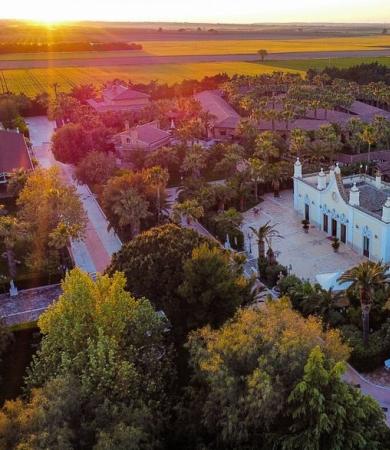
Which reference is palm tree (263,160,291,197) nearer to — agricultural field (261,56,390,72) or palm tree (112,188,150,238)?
palm tree (112,188,150,238)

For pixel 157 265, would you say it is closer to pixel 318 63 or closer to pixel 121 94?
pixel 121 94

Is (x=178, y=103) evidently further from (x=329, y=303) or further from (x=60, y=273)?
(x=329, y=303)

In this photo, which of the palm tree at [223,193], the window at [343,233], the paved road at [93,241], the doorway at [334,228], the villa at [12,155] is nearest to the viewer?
the paved road at [93,241]

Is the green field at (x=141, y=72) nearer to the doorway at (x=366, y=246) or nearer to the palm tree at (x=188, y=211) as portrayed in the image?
the palm tree at (x=188, y=211)

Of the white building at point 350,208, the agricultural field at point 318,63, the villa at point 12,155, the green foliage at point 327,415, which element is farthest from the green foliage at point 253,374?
the agricultural field at point 318,63

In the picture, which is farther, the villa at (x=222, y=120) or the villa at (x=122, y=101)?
the villa at (x=122, y=101)

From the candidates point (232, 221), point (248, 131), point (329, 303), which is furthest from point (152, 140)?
point (329, 303)
